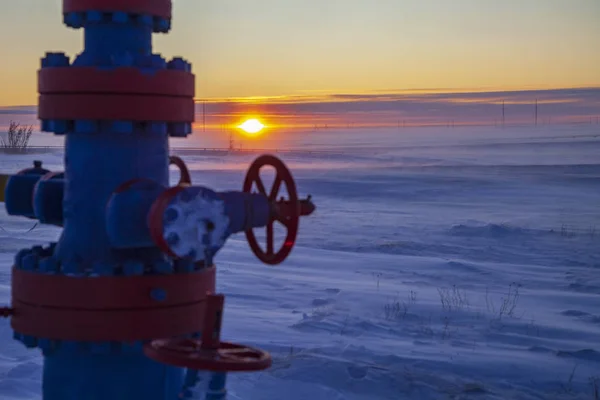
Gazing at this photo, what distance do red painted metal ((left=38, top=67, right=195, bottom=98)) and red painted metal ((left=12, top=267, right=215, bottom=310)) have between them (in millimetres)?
438

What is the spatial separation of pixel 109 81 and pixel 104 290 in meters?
0.49

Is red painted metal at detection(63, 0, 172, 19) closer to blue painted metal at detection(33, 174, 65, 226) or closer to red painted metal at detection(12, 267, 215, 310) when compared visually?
blue painted metal at detection(33, 174, 65, 226)

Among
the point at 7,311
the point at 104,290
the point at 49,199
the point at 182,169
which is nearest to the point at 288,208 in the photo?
the point at 182,169

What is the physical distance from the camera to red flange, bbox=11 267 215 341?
198cm

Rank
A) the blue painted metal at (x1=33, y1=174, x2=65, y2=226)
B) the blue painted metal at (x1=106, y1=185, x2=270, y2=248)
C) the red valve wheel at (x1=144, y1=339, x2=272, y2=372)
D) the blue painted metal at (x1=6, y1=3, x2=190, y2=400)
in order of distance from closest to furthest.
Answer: the red valve wheel at (x1=144, y1=339, x2=272, y2=372), the blue painted metal at (x1=106, y1=185, x2=270, y2=248), the blue painted metal at (x1=6, y1=3, x2=190, y2=400), the blue painted metal at (x1=33, y1=174, x2=65, y2=226)

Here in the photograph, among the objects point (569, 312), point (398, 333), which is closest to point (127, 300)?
point (398, 333)

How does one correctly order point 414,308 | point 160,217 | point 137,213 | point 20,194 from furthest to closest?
1. point 414,308
2. point 20,194
3. point 137,213
4. point 160,217

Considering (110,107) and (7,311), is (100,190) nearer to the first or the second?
(110,107)

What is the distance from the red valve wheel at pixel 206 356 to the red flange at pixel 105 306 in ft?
0.31

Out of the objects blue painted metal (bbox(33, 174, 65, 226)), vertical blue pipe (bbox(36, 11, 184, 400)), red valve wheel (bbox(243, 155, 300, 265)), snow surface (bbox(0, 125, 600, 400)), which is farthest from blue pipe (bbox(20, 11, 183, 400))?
snow surface (bbox(0, 125, 600, 400))

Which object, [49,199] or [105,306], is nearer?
[105,306]

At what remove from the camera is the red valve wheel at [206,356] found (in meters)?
1.78

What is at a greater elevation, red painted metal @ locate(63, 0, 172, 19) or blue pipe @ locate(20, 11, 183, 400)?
red painted metal @ locate(63, 0, 172, 19)

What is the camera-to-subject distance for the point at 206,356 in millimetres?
1830
